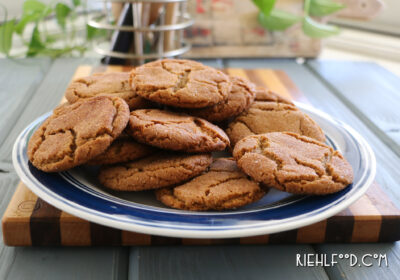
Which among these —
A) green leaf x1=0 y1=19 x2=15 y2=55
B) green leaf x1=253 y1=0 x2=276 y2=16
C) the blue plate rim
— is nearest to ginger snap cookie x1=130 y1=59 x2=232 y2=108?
the blue plate rim

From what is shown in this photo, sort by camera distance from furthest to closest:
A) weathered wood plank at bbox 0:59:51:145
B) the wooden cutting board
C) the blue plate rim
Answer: weathered wood plank at bbox 0:59:51:145 < the wooden cutting board < the blue plate rim

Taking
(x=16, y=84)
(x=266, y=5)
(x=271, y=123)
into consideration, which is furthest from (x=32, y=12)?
(x=271, y=123)

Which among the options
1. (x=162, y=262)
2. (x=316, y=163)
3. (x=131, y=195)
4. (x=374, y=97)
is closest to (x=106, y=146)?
(x=131, y=195)

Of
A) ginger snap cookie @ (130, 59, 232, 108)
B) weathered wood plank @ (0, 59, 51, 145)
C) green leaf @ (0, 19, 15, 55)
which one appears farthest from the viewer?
green leaf @ (0, 19, 15, 55)

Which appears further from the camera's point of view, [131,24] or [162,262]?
[131,24]

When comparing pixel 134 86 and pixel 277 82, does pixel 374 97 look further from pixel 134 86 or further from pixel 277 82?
pixel 134 86

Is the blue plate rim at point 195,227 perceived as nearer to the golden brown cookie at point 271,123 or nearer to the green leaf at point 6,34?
the golden brown cookie at point 271,123

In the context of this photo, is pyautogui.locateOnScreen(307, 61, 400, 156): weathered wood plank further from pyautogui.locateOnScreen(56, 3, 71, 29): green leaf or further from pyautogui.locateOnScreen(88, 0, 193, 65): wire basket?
pyautogui.locateOnScreen(56, 3, 71, 29): green leaf

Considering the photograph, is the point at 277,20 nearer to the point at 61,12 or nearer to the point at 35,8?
the point at 61,12
